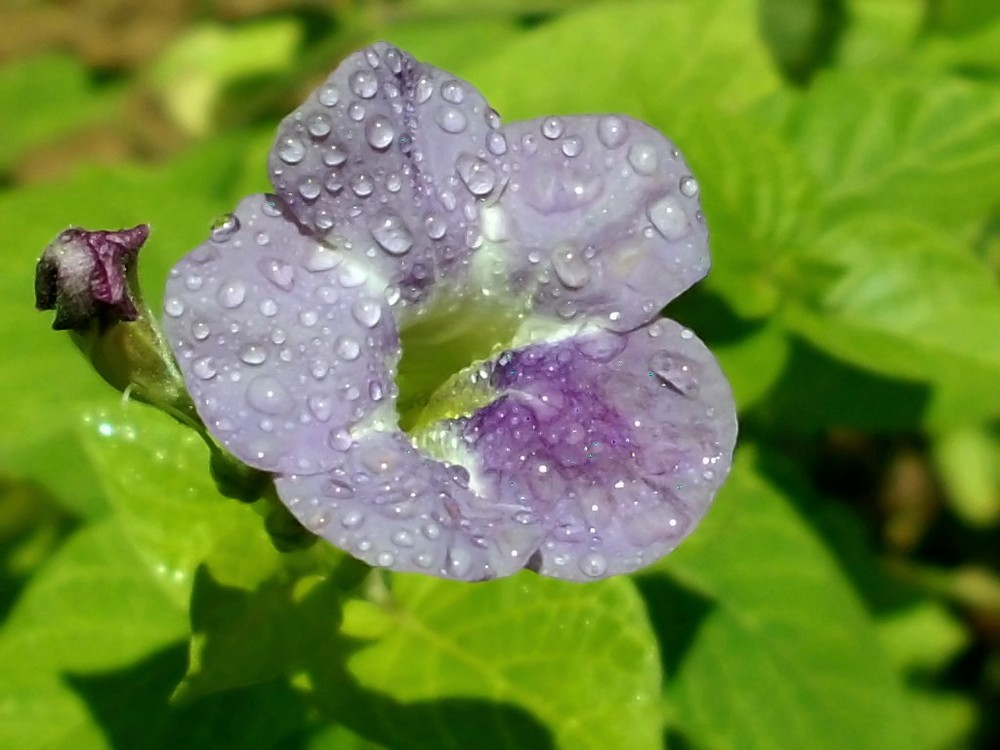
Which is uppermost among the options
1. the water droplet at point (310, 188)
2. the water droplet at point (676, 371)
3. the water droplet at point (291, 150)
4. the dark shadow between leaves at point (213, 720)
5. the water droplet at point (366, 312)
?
the water droplet at point (291, 150)

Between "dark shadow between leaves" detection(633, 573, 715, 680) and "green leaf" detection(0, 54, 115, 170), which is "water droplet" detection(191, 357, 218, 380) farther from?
"green leaf" detection(0, 54, 115, 170)

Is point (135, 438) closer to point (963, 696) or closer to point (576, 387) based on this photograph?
point (576, 387)

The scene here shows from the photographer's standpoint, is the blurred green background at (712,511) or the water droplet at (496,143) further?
the blurred green background at (712,511)

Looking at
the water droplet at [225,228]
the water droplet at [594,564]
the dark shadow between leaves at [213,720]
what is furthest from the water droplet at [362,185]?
the dark shadow between leaves at [213,720]

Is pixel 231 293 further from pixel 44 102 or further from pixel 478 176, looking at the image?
pixel 44 102

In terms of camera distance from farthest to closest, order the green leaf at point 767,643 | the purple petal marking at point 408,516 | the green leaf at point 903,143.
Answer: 1. the green leaf at point 903,143
2. the green leaf at point 767,643
3. the purple petal marking at point 408,516

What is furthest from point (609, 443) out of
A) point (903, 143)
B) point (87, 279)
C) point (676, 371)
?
point (903, 143)

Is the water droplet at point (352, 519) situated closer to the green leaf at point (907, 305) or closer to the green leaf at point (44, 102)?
the green leaf at point (907, 305)
